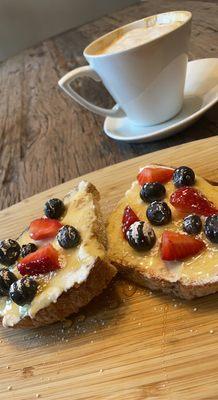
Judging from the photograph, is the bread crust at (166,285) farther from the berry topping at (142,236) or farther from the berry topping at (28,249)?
the berry topping at (28,249)

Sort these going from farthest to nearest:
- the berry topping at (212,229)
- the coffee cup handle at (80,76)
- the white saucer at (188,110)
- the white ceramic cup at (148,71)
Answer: the coffee cup handle at (80,76) → the white saucer at (188,110) → the white ceramic cup at (148,71) → the berry topping at (212,229)

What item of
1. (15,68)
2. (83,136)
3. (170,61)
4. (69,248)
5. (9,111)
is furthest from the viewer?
(15,68)

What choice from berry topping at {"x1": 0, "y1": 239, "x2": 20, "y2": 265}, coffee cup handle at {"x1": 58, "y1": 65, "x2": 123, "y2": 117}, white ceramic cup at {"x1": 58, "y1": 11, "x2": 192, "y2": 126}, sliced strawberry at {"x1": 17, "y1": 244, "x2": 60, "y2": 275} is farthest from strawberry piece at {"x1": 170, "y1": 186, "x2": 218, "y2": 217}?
coffee cup handle at {"x1": 58, "y1": 65, "x2": 123, "y2": 117}

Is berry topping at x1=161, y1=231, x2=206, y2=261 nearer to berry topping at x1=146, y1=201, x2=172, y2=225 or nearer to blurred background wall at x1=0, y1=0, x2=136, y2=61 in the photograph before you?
berry topping at x1=146, y1=201, x2=172, y2=225

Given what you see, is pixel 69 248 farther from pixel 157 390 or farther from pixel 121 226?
pixel 157 390

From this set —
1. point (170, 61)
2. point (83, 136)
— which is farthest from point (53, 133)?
point (170, 61)

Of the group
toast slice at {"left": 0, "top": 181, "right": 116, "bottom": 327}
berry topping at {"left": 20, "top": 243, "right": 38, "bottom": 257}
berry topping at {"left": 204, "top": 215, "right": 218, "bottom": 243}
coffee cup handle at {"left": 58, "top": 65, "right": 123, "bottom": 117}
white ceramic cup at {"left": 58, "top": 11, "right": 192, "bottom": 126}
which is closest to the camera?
berry topping at {"left": 204, "top": 215, "right": 218, "bottom": 243}

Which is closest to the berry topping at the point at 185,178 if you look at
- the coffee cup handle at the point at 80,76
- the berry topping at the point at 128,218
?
the berry topping at the point at 128,218
